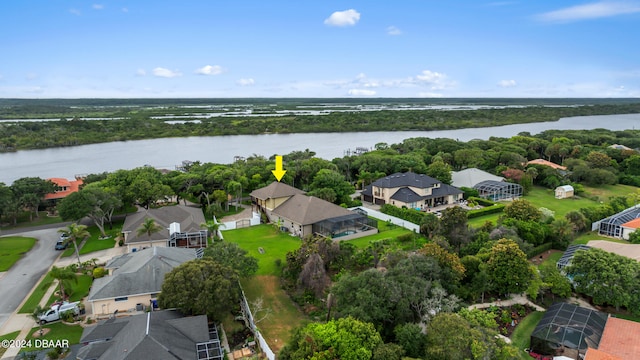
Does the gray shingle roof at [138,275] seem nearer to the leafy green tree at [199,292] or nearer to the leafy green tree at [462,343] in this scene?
the leafy green tree at [199,292]

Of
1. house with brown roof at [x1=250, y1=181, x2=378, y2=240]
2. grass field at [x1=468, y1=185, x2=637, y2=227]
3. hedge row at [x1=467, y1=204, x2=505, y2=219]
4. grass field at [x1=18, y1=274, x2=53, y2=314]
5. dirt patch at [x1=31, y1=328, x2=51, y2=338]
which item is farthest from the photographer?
grass field at [x1=468, y1=185, x2=637, y2=227]

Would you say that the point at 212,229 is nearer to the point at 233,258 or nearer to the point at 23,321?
the point at 233,258

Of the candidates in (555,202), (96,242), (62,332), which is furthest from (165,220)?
(555,202)

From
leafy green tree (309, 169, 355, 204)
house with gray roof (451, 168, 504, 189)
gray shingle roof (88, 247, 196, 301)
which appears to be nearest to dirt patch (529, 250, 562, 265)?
house with gray roof (451, 168, 504, 189)

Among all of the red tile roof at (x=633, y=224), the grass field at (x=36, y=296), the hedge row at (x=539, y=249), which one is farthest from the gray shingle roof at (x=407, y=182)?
the grass field at (x=36, y=296)

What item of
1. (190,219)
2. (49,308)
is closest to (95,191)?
A: (190,219)

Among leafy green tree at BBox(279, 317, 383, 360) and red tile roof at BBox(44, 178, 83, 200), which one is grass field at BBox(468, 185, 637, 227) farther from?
red tile roof at BBox(44, 178, 83, 200)
